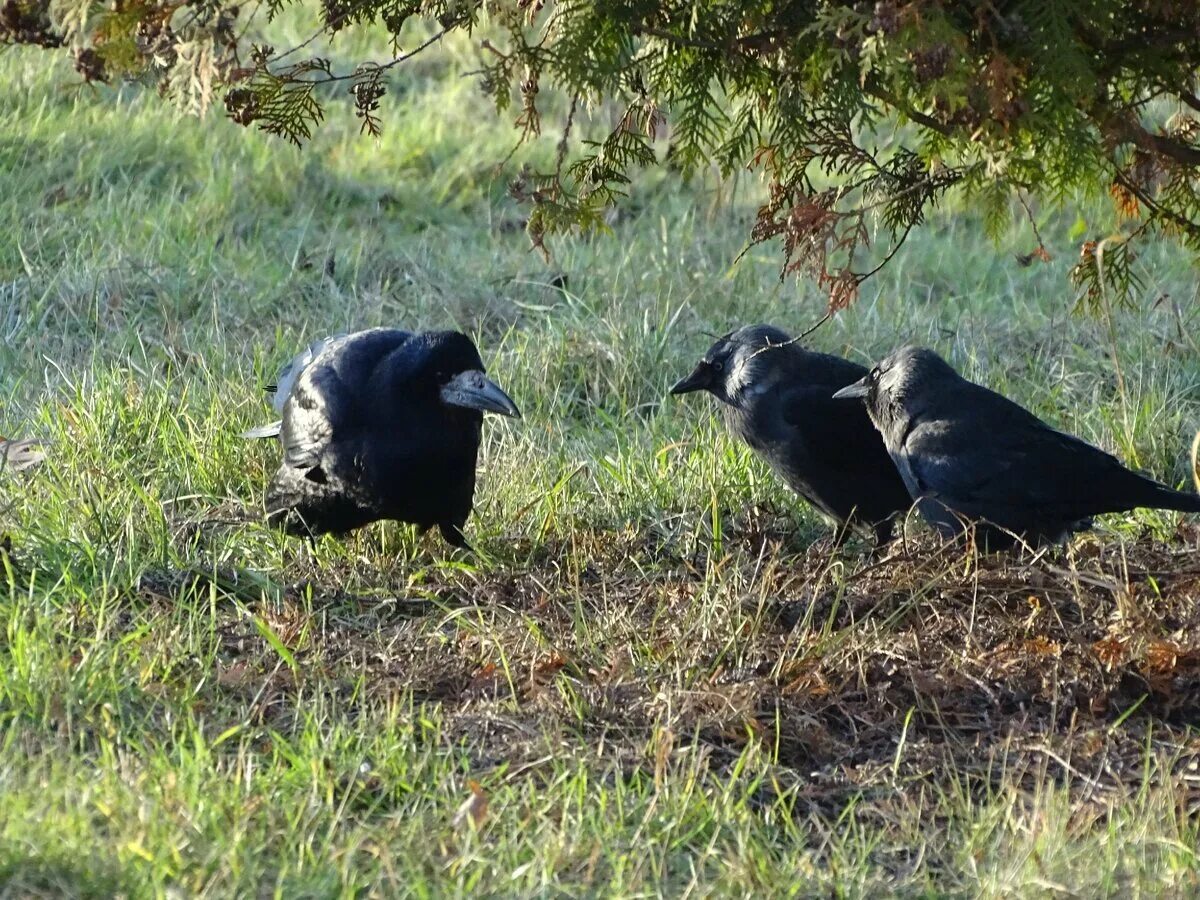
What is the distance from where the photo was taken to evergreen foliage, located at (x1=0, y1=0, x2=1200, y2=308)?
10.2 ft

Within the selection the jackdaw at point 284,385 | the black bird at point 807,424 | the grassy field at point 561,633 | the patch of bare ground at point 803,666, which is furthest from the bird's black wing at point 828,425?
the jackdaw at point 284,385

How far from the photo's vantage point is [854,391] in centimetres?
509

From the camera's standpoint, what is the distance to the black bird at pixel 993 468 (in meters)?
4.58

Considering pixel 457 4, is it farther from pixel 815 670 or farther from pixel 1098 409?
pixel 1098 409

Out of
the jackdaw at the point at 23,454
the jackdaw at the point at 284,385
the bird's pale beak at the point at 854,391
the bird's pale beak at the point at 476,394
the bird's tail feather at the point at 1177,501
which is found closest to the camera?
the bird's tail feather at the point at 1177,501

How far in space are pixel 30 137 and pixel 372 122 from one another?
5.24 meters

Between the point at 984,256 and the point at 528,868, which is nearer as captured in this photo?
the point at 528,868

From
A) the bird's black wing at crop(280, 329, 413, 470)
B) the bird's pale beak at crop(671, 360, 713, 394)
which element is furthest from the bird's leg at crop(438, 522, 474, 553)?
the bird's pale beak at crop(671, 360, 713, 394)

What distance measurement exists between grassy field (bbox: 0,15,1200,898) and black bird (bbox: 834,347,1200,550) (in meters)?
0.16

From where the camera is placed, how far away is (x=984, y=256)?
836 cm

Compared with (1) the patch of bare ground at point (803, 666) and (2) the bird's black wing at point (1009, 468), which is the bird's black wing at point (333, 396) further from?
(2) the bird's black wing at point (1009, 468)

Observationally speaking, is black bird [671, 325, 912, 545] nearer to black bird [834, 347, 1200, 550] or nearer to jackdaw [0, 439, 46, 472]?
black bird [834, 347, 1200, 550]

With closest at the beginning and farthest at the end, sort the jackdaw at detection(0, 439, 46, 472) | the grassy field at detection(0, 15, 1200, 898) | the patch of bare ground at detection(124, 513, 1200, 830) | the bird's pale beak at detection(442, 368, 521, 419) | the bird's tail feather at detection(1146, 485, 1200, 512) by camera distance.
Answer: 1. the grassy field at detection(0, 15, 1200, 898)
2. the patch of bare ground at detection(124, 513, 1200, 830)
3. the bird's tail feather at detection(1146, 485, 1200, 512)
4. the bird's pale beak at detection(442, 368, 521, 419)
5. the jackdaw at detection(0, 439, 46, 472)

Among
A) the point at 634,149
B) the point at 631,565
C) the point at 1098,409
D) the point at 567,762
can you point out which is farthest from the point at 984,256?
the point at 567,762
